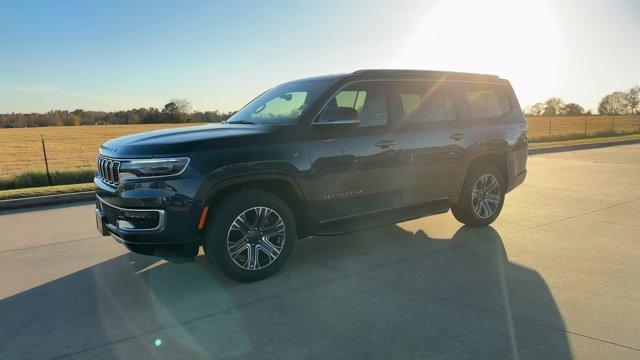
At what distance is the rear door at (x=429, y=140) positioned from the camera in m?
5.73

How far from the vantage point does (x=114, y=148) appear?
4.69 meters

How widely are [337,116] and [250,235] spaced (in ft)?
4.80

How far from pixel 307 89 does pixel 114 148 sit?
6.92ft

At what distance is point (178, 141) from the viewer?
14.4 feet

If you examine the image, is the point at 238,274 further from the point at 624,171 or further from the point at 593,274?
the point at 624,171

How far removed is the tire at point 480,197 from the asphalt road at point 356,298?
19 centimetres

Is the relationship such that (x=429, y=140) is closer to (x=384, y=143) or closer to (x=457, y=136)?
(x=457, y=136)

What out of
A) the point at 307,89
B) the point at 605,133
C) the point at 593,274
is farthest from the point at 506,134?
the point at 605,133

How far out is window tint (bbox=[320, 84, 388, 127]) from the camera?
544 centimetres

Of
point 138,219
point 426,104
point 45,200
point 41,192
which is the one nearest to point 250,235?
point 138,219

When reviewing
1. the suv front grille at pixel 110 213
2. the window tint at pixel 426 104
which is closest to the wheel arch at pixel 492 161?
the window tint at pixel 426 104

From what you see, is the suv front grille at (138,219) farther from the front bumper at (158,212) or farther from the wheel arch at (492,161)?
the wheel arch at (492,161)

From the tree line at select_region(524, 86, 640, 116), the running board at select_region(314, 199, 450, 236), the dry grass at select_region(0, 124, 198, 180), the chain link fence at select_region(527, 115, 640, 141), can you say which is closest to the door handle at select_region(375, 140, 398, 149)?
the running board at select_region(314, 199, 450, 236)

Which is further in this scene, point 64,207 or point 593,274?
point 64,207
